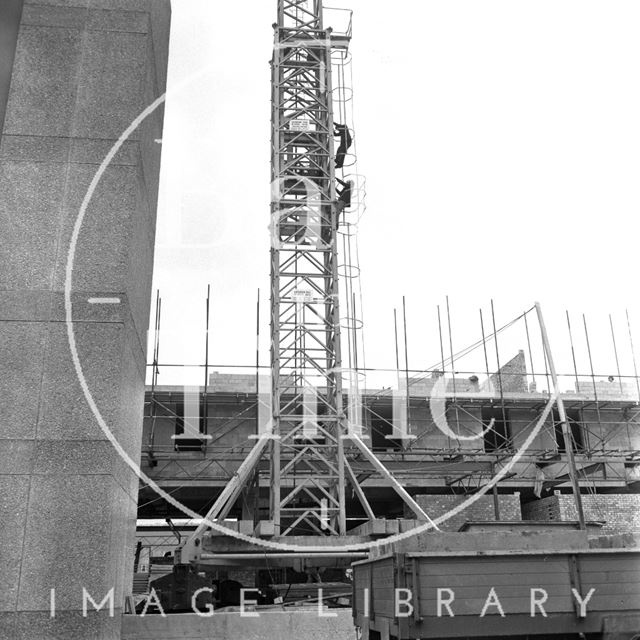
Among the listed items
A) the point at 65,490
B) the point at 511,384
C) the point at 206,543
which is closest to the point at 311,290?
the point at 206,543

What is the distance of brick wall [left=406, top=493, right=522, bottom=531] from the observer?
23.9m

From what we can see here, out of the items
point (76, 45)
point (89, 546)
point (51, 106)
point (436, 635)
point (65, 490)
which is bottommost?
point (436, 635)

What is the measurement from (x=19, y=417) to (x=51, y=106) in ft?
10.9

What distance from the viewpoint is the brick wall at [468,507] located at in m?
23.9

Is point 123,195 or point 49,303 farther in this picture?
point 123,195

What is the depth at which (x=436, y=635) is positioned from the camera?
23.8 feet

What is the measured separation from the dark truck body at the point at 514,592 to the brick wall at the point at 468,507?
16.4 m

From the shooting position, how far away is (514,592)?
7.42 m

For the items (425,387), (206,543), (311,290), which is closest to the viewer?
(206,543)

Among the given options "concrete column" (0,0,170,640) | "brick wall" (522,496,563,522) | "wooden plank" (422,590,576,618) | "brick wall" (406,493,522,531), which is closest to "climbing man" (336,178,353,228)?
"brick wall" (406,493,522,531)

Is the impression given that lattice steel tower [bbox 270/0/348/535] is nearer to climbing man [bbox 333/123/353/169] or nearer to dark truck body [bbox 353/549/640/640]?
climbing man [bbox 333/123/353/169]

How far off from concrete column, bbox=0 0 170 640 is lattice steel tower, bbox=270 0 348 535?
11.3 metres

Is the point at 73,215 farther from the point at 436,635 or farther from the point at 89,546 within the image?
the point at 436,635

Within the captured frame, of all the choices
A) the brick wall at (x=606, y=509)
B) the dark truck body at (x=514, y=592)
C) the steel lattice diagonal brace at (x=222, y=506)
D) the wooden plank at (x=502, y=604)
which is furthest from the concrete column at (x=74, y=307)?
the brick wall at (x=606, y=509)
